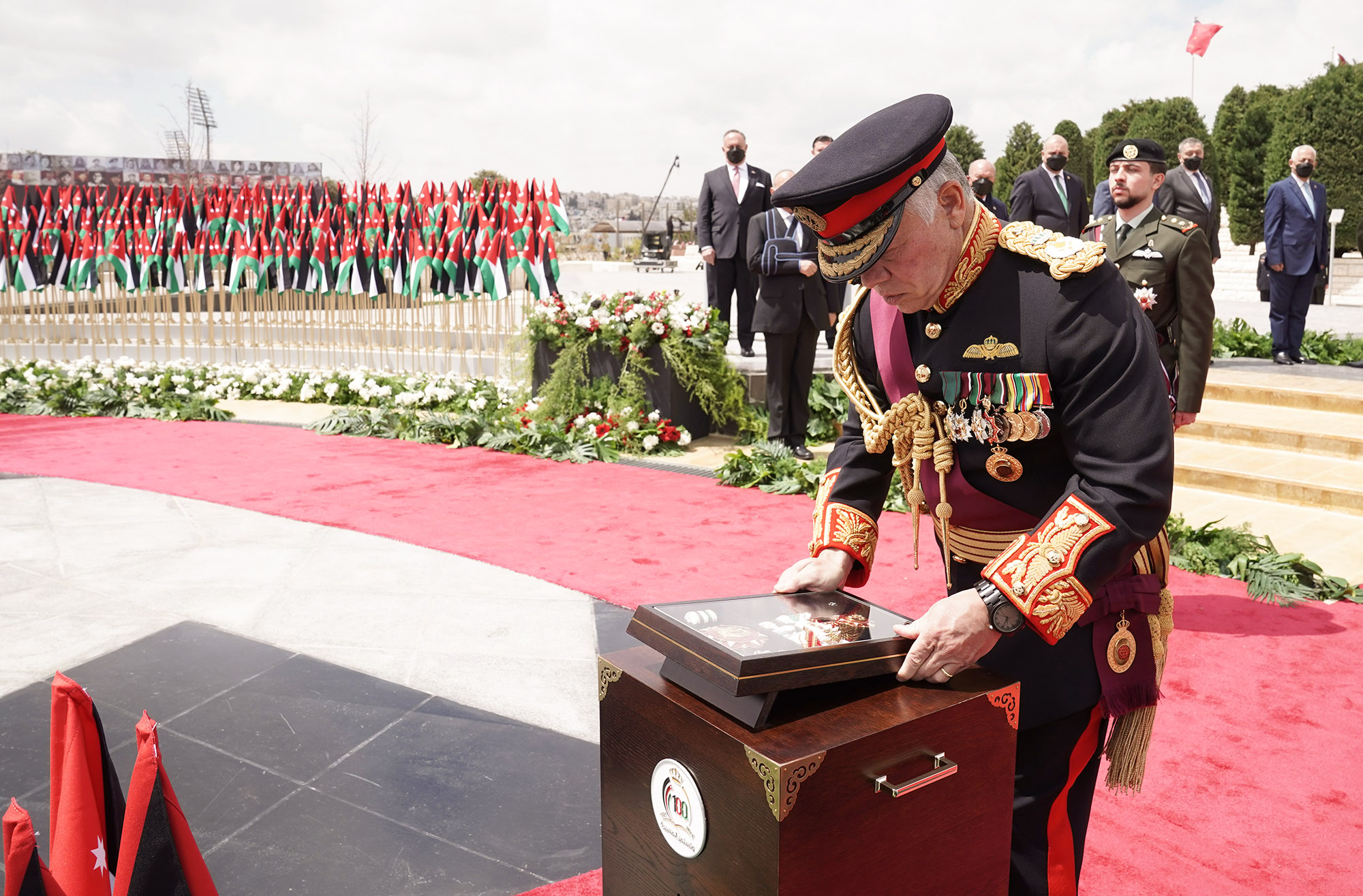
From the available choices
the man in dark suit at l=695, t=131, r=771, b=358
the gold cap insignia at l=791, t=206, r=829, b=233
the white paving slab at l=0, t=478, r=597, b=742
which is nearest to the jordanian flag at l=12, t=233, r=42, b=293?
the white paving slab at l=0, t=478, r=597, b=742

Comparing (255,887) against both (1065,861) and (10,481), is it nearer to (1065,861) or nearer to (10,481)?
(1065,861)

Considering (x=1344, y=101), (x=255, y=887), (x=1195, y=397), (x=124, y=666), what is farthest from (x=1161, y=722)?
(x=1344, y=101)

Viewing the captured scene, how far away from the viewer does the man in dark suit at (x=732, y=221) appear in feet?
30.0

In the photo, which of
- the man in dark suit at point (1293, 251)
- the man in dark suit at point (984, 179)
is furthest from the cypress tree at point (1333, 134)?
the man in dark suit at point (984, 179)

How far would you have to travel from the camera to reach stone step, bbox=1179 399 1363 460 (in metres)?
6.41

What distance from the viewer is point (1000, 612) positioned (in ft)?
4.94

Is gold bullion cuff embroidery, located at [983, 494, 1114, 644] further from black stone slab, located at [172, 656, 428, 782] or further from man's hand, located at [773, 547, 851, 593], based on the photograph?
black stone slab, located at [172, 656, 428, 782]

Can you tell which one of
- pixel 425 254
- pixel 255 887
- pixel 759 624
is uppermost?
pixel 425 254

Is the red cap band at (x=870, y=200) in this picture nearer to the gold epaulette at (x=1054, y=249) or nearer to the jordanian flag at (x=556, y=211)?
the gold epaulette at (x=1054, y=249)

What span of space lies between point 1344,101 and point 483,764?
886 inches

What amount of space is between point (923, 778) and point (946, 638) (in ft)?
0.67

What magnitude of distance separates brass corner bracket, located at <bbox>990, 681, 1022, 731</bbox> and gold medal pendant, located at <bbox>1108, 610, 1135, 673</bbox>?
0.35m

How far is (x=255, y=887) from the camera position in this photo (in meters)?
2.43

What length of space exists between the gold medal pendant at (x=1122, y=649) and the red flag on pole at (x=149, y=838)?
1.47 m
